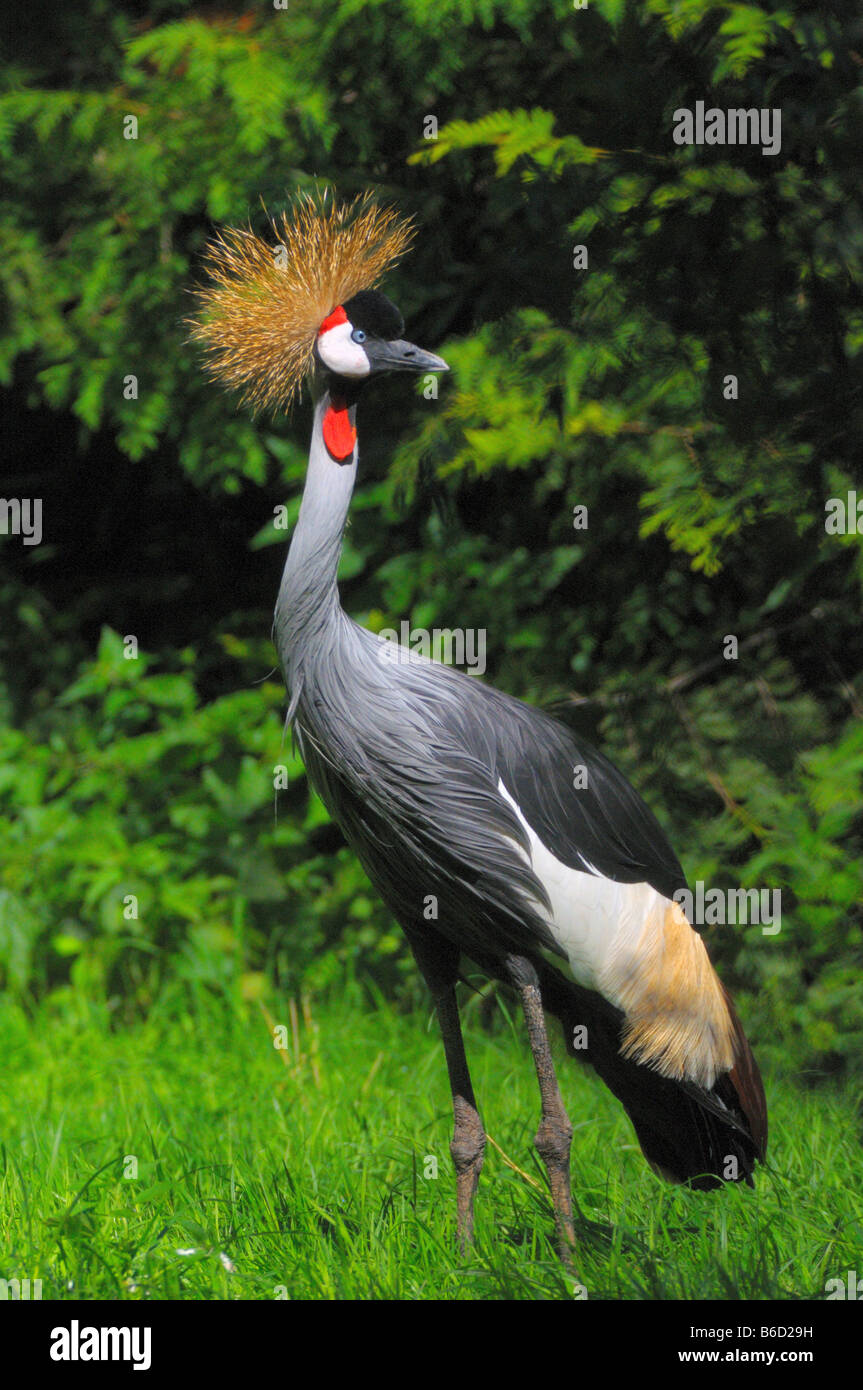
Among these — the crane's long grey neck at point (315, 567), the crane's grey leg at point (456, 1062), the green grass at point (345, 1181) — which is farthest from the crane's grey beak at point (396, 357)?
the green grass at point (345, 1181)

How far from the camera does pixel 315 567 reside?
2602 mm

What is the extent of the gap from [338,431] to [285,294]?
1.45ft

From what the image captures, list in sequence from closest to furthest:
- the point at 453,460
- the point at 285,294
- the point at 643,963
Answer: the point at 643,963
the point at 285,294
the point at 453,460

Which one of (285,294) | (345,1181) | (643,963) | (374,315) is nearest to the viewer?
(374,315)

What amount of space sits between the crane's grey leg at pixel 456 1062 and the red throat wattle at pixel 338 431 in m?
0.95

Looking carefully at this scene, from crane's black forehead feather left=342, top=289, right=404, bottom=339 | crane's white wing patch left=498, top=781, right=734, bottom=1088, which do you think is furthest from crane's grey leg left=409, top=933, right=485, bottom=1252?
crane's black forehead feather left=342, top=289, right=404, bottom=339

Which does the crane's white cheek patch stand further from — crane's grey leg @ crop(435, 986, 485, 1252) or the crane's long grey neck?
crane's grey leg @ crop(435, 986, 485, 1252)

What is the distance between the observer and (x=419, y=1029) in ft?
14.3

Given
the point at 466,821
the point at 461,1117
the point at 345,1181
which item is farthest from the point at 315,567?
the point at 345,1181

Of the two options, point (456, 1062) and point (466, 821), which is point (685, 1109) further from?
point (466, 821)

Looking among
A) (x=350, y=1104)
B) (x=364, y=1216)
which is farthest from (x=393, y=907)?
(x=350, y=1104)

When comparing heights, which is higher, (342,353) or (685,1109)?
(342,353)

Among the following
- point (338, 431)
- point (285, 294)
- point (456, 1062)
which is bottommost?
point (456, 1062)

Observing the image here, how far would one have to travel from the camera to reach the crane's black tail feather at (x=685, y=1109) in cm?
286
